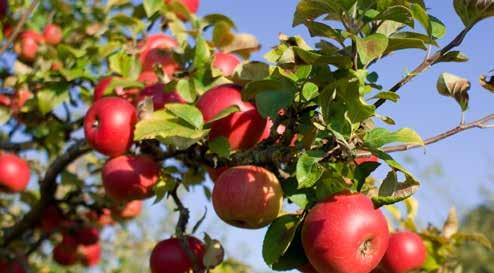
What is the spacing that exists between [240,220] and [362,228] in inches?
9.5

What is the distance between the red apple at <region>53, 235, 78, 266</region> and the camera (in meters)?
2.24

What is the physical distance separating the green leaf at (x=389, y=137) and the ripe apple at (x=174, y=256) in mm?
477

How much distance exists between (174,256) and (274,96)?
0.43 m

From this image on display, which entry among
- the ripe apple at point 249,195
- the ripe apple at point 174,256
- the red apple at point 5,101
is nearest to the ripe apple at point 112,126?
the ripe apple at point 174,256

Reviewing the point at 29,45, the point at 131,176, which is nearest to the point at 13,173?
the point at 29,45

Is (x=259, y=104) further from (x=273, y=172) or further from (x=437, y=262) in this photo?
(x=437, y=262)

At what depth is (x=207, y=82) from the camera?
4.20 ft

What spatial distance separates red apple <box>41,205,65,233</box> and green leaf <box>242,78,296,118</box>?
52.7 inches

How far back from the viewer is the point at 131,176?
1.33 metres

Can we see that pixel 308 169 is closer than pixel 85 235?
Yes

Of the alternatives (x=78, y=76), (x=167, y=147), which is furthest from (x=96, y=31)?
(x=167, y=147)

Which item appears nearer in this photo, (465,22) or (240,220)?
(465,22)

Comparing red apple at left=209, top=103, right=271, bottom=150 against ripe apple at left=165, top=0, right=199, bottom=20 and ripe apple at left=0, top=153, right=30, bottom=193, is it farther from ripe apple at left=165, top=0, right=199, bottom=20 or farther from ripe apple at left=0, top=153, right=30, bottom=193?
ripe apple at left=0, top=153, right=30, bottom=193

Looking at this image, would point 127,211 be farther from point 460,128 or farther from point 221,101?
point 460,128
